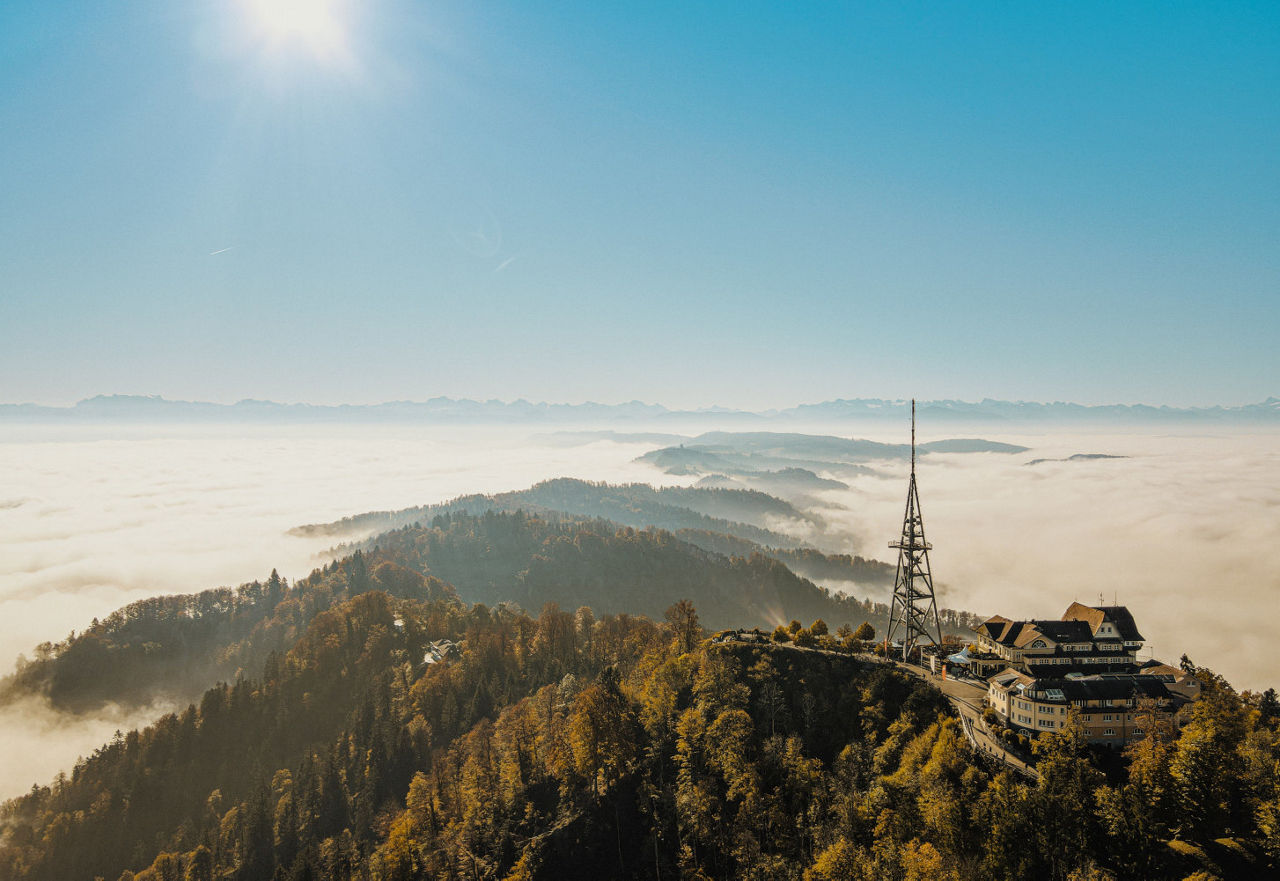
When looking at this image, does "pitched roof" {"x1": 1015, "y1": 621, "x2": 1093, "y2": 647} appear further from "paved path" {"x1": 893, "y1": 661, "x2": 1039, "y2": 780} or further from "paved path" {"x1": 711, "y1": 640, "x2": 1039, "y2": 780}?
"paved path" {"x1": 893, "y1": 661, "x2": 1039, "y2": 780}

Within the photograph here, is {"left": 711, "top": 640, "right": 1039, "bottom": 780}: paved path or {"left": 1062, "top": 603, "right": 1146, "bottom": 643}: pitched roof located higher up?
{"left": 1062, "top": 603, "right": 1146, "bottom": 643}: pitched roof

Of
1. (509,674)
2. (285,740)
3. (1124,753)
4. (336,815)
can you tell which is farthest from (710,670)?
(285,740)

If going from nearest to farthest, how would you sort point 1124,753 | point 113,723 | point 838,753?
point 1124,753, point 838,753, point 113,723

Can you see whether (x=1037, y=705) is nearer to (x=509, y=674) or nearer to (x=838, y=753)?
(x=838, y=753)

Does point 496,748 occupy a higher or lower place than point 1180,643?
higher

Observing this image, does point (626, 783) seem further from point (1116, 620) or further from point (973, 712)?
point (1116, 620)

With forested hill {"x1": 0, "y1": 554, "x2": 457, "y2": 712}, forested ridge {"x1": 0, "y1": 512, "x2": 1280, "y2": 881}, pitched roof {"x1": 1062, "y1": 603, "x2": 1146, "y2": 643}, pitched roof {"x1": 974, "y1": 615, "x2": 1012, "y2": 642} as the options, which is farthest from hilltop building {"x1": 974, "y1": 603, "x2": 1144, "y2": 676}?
forested hill {"x1": 0, "y1": 554, "x2": 457, "y2": 712}

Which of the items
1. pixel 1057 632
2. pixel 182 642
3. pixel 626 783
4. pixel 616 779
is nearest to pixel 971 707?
pixel 1057 632

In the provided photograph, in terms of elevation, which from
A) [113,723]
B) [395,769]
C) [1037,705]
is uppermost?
[1037,705]

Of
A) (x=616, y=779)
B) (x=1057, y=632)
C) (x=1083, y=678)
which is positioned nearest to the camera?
(x=1083, y=678)
